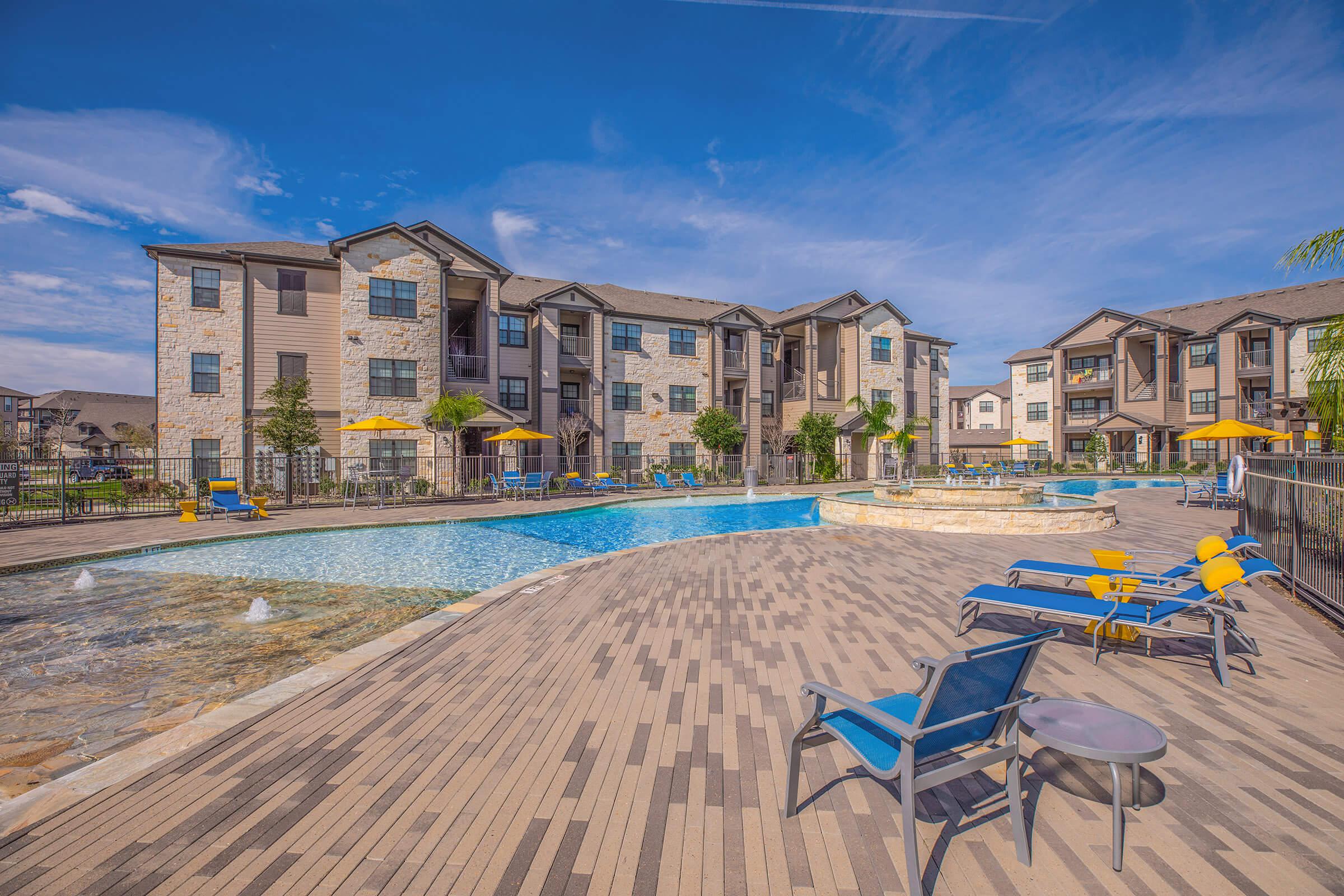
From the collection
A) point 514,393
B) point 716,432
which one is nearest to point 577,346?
point 514,393

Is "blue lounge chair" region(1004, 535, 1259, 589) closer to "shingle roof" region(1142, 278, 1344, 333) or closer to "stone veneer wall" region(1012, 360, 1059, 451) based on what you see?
"shingle roof" region(1142, 278, 1344, 333)

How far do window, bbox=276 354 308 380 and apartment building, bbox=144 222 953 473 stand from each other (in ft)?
0.20

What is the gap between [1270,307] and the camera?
3512cm

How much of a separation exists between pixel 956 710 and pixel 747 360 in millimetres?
31735

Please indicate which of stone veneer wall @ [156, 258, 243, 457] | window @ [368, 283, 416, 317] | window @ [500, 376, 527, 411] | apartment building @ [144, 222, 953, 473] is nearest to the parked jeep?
stone veneer wall @ [156, 258, 243, 457]

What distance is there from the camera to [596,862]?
8.02 ft

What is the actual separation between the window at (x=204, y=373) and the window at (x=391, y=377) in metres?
5.44

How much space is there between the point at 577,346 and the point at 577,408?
10.2ft

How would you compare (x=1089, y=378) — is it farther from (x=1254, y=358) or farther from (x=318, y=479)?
(x=318, y=479)

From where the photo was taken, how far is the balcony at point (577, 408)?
2925 centimetres

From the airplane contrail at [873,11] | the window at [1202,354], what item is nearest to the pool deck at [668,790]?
the airplane contrail at [873,11]

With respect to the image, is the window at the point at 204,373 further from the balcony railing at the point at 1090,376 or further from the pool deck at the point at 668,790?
the balcony railing at the point at 1090,376

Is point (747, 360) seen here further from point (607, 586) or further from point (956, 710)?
point (956, 710)

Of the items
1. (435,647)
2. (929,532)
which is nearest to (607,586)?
(435,647)
